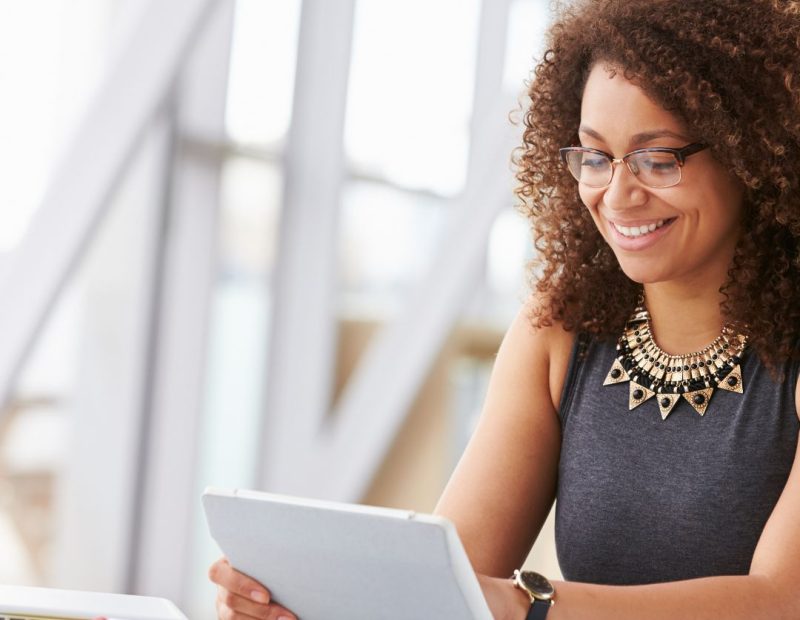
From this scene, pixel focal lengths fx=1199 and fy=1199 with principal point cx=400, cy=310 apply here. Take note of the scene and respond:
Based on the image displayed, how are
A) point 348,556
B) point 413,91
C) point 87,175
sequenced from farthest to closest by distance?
point 413,91 < point 87,175 < point 348,556

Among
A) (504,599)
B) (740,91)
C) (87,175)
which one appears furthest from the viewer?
(87,175)

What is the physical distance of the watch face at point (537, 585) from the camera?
4.49 ft

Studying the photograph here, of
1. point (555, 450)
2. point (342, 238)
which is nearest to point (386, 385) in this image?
point (342, 238)

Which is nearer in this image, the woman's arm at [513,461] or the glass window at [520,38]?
the woman's arm at [513,461]

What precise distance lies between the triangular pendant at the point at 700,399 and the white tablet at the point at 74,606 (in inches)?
29.5

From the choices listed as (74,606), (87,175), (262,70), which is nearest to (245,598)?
(74,606)

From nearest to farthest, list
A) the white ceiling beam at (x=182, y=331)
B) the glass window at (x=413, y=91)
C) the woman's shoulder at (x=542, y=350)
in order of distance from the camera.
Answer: the woman's shoulder at (x=542, y=350), the white ceiling beam at (x=182, y=331), the glass window at (x=413, y=91)

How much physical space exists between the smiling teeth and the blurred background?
1.15 metres

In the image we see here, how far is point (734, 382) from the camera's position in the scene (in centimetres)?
163

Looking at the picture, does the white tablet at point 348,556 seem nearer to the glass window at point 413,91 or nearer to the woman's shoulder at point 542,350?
the woman's shoulder at point 542,350

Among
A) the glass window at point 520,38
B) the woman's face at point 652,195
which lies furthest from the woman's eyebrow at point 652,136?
the glass window at point 520,38

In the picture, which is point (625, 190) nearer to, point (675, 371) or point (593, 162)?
point (593, 162)

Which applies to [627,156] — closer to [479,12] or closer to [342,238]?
[342,238]

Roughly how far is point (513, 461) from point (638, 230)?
400 mm
